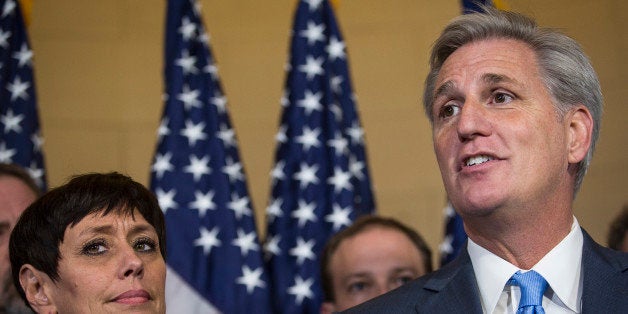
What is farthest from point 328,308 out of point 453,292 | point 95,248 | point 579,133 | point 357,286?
point 579,133

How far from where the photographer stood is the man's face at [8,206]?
12.5 feet

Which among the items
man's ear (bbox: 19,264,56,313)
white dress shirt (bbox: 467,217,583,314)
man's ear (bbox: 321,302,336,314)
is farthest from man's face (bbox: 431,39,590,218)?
man's ear (bbox: 321,302,336,314)

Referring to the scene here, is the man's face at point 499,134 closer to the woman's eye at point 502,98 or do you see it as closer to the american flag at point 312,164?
the woman's eye at point 502,98

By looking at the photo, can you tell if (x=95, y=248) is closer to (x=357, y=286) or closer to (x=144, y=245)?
(x=144, y=245)

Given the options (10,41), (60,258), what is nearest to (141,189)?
(60,258)

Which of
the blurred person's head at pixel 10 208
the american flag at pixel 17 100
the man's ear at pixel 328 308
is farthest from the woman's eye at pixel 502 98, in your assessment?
the american flag at pixel 17 100

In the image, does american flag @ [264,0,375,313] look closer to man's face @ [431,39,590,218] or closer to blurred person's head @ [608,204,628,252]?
blurred person's head @ [608,204,628,252]

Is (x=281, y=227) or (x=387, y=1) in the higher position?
(x=387, y=1)

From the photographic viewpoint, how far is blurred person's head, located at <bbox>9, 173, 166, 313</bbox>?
2822mm

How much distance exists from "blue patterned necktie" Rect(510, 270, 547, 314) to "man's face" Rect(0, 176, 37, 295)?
7.12 feet

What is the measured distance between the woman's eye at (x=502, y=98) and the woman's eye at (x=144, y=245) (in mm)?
1154

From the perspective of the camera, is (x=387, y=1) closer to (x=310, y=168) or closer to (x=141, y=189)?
(x=310, y=168)

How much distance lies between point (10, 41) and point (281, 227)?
166 centimetres

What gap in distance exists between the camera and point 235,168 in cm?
500
